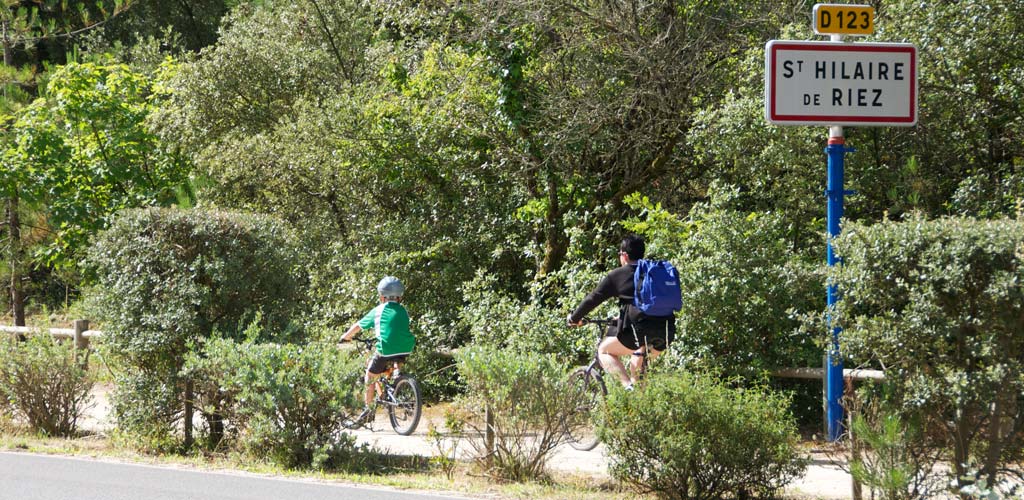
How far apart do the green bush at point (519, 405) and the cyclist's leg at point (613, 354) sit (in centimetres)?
105

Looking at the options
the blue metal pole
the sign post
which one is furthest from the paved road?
the sign post

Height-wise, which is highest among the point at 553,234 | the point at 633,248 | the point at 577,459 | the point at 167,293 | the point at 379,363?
the point at 553,234

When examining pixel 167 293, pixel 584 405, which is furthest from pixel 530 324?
pixel 167 293

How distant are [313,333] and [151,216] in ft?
13.1

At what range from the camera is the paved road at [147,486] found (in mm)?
7781

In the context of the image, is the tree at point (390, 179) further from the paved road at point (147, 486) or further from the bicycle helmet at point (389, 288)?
the paved road at point (147, 486)

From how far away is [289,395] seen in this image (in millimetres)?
8586

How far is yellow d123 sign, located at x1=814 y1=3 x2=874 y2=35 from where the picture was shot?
852cm

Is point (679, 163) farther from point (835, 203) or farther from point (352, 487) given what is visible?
point (352, 487)

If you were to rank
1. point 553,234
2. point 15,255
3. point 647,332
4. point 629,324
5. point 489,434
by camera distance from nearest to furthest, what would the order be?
point 489,434
point 647,332
point 629,324
point 553,234
point 15,255

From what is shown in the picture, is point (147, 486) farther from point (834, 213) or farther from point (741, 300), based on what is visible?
point (834, 213)

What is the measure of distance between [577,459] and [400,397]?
2.63 meters

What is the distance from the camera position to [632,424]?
7.09m

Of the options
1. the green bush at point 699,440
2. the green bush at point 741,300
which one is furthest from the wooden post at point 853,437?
the green bush at point 741,300
